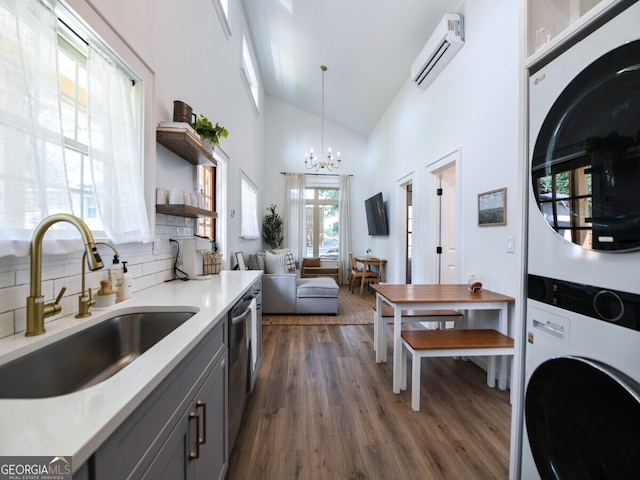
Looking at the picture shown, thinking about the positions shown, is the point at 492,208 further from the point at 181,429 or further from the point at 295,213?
the point at 295,213

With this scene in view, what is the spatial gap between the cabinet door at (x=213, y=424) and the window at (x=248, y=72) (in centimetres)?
410

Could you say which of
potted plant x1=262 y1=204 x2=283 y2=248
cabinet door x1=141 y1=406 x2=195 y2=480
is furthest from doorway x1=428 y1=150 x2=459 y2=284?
potted plant x1=262 y1=204 x2=283 y2=248

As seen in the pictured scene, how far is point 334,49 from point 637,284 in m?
4.64

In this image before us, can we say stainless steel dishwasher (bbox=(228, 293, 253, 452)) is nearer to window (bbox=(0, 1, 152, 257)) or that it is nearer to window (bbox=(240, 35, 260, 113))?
window (bbox=(0, 1, 152, 257))

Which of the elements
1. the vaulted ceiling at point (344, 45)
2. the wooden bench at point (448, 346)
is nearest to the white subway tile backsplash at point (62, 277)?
the wooden bench at point (448, 346)

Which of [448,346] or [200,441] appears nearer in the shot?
[200,441]

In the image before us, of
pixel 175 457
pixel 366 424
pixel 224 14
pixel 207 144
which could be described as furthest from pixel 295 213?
pixel 175 457

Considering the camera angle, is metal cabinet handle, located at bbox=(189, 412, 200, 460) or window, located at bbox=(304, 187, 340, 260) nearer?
metal cabinet handle, located at bbox=(189, 412, 200, 460)

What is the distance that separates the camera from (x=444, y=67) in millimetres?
3123

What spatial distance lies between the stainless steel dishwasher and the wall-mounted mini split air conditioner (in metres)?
3.26

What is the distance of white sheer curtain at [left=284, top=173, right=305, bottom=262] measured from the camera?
22.0ft

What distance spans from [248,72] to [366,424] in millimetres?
5228

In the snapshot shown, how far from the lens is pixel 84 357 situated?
941 mm

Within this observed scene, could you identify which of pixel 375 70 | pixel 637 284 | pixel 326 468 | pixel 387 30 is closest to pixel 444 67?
pixel 387 30
